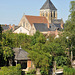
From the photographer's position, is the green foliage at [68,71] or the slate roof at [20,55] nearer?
the slate roof at [20,55]

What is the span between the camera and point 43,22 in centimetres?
8112

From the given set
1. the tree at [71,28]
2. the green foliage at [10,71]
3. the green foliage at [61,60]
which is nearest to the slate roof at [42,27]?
the tree at [71,28]

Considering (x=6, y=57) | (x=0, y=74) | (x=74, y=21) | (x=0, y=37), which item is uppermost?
(x=74, y=21)

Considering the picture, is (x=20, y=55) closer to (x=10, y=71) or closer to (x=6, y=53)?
(x=6, y=53)

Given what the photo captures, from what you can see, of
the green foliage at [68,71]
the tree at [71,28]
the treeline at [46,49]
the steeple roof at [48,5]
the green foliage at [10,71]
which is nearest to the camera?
the green foliage at [10,71]

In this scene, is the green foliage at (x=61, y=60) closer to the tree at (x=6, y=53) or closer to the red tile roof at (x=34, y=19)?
the tree at (x=6, y=53)

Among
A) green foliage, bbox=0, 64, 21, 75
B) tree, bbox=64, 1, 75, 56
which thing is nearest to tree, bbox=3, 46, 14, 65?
green foliage, bbox=0, 64, 21, 75

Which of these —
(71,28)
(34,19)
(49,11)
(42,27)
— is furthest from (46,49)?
(49,11)

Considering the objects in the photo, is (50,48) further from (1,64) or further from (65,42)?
(1,64)

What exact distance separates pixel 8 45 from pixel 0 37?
153cm

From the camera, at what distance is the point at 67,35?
34.7 metres

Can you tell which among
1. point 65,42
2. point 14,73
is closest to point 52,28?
point 65,42

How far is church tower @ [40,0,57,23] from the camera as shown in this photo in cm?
8903

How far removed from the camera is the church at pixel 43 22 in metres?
68.0
